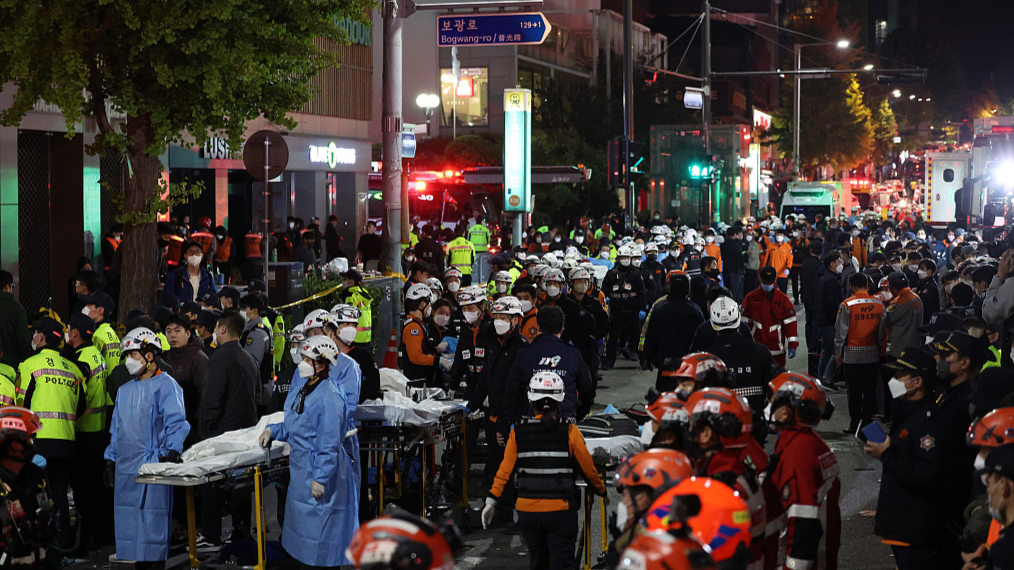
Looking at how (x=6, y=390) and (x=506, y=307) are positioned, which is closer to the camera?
(x=6, y=390)

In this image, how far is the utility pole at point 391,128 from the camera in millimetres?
A: 18156

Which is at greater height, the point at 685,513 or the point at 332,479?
the point at 685,513

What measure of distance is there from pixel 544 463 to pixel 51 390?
170 inches

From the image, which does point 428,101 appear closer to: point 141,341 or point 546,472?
point 141,341

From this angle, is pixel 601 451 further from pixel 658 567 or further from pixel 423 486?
pixel 658 567

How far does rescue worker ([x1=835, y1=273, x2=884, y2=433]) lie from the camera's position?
13.6 m

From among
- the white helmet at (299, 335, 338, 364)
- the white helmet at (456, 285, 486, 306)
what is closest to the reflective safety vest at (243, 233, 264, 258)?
the white helmet at (456, 285, 486, 306)

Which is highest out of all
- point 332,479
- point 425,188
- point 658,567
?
point 425,188

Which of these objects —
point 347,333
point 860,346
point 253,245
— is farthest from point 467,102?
point 347,333

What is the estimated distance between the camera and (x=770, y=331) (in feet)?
46.7

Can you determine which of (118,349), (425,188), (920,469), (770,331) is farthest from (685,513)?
(425,188)

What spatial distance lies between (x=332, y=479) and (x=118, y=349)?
3.30 metres

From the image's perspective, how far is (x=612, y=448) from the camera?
8703 mm

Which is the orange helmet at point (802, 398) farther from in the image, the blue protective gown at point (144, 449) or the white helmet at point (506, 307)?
the blue protective gown at point (144, 449)
